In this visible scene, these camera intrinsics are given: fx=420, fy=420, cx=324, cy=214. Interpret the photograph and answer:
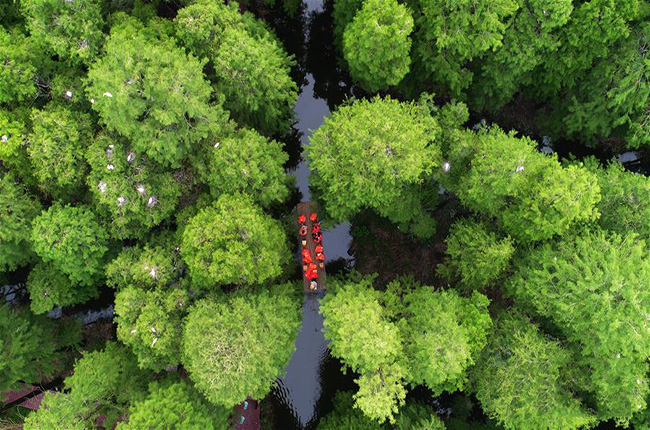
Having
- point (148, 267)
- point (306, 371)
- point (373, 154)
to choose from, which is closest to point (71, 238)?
point (148, 267)

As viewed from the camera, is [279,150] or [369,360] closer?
[369,360]

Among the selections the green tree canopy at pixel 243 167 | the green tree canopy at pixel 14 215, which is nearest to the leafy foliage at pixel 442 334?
the green tree canopy at pixel 243 167

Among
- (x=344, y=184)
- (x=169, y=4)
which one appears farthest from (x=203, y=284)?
(x=169, y=4)

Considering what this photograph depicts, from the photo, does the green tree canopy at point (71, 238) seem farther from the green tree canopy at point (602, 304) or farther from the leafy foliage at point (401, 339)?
the green tree canopy at point (602, 304)

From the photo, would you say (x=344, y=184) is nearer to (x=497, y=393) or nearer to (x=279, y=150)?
(x=279, y=150)

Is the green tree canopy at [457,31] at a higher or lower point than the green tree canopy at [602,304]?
higher

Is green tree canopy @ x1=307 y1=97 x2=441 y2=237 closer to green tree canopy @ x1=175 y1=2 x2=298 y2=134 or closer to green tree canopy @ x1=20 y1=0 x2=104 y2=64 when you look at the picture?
green tree canopy @ x1=175 y1=2 x2=298 y2=134

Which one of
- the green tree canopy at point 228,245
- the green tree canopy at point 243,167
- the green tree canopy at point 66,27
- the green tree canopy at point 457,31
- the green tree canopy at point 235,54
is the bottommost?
the green tree canopy at point 228,245
